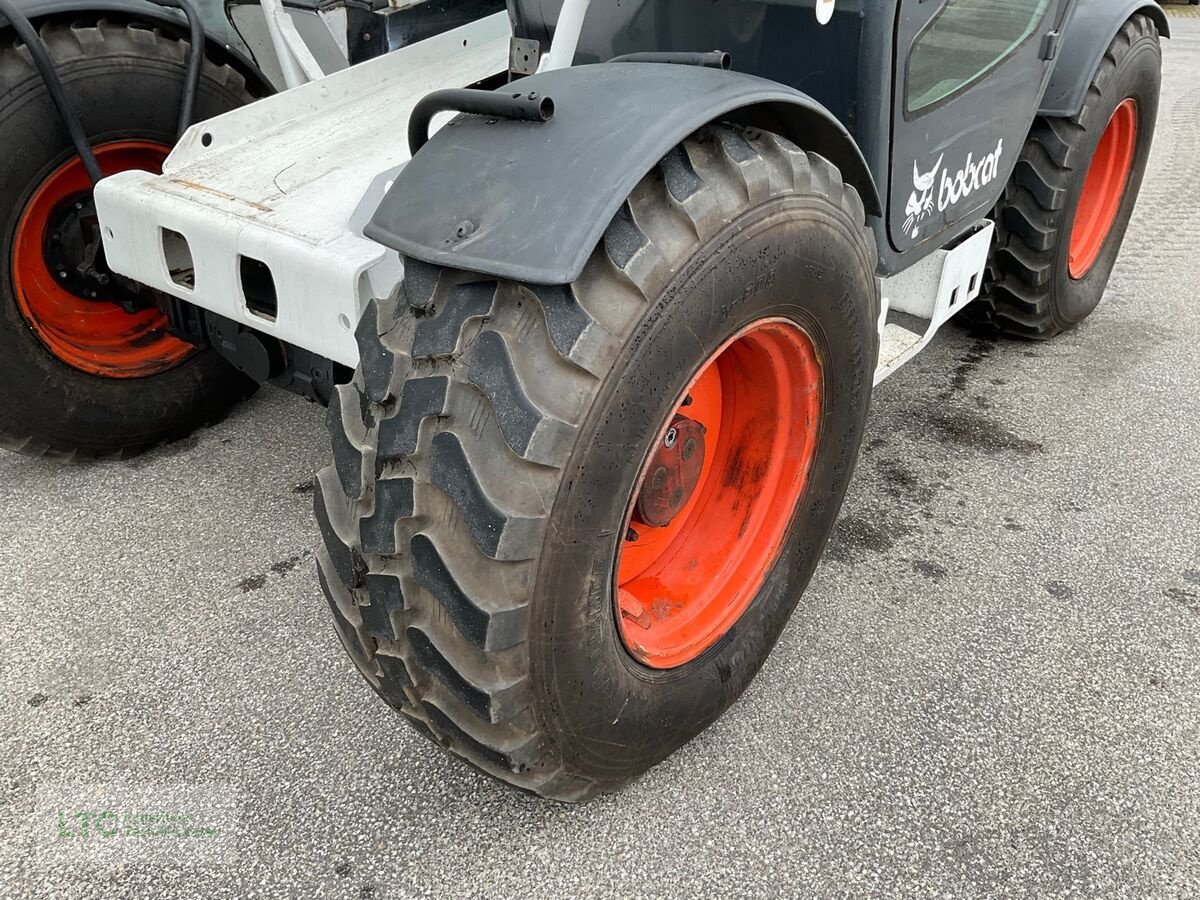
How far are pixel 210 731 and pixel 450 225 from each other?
4.07 ft

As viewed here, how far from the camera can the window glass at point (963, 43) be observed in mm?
2096

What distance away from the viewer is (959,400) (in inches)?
132

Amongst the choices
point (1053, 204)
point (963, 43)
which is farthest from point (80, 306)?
point (1053, 204)

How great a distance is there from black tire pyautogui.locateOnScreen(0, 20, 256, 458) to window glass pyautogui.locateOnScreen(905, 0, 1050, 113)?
181 centimetres

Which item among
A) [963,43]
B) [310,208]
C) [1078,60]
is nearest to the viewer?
[310,208]

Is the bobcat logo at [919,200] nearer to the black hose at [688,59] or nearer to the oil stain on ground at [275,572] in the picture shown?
the black hose at [688,59]

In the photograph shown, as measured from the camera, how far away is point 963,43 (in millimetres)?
2244

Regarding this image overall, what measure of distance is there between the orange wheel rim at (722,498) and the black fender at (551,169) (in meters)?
0.50

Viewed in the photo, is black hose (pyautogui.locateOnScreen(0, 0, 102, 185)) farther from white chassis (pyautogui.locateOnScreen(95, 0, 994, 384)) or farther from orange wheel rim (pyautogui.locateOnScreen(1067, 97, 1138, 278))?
orange wheel rim (pyautogui.locateOnScreen(1067, 97, 1138, 278))

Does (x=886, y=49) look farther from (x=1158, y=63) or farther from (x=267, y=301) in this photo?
(x=1158, y=63)

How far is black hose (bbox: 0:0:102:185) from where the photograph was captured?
7.21ft

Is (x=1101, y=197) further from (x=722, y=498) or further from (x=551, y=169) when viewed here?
(x=551, y=169)

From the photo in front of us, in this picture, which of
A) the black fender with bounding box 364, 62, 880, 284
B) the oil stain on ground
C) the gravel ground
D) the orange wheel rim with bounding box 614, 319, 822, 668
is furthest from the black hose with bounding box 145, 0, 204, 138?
the orange wheel rim with bounding box 614, 319, 822, 668

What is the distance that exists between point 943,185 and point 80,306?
7.73ft
